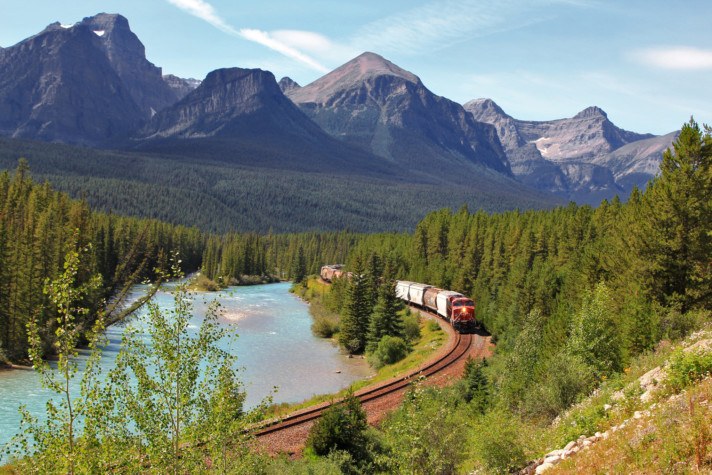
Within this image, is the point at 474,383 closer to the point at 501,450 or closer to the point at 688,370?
the point at 501,450

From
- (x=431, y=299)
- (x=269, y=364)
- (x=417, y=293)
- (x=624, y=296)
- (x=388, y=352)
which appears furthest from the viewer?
(x=417, y=293)

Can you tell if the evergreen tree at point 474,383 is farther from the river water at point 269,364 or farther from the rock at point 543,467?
the rock at point 543,467

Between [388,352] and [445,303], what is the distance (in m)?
12.5

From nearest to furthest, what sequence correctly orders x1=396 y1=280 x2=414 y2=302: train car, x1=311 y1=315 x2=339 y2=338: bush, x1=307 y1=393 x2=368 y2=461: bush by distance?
x1=307 y1=393 x2=368 y2=461: bush → x1=311 y1=315 x2=339 y2=338: bush → x1=396 y1=280 x2=414 y2=302: train car

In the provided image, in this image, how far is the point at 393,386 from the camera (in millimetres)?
43344

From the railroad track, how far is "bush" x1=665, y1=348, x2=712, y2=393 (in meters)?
10.6

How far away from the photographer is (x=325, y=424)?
29.2 metres

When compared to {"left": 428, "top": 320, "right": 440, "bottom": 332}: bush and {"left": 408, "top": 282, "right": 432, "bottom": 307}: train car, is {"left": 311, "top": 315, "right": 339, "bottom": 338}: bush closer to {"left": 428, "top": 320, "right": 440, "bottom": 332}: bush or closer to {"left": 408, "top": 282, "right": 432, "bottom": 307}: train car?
{"left": 408, "top": 282, "right": 432, "bottom": 307}: train car

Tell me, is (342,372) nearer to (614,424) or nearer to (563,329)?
(563,329)

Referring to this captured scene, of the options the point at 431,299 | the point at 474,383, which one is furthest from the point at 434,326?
the point at 474,383

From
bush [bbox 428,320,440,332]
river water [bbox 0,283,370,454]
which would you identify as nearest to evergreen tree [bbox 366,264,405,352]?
river water [bbox 0,283,370,454]

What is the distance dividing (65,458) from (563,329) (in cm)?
3212

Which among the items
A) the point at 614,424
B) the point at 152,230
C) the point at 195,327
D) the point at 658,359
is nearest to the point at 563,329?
the point at 658,359

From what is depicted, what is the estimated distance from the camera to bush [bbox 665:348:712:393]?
623 inches
